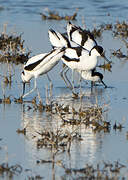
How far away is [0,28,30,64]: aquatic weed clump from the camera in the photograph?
10.1m

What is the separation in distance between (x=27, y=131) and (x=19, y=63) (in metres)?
3.58

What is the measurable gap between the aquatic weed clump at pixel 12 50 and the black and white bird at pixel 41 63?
127 centimetres

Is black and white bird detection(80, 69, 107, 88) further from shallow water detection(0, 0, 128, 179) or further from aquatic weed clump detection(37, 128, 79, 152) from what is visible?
aquatic weed clump detection(37, 128, 79, 152)

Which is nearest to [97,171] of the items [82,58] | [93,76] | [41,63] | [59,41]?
[41,63]

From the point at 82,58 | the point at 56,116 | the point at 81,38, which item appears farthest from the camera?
the point at 81,38

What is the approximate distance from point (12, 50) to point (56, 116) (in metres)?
3.24

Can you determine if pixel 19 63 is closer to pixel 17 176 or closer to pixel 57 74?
pixel 57 74

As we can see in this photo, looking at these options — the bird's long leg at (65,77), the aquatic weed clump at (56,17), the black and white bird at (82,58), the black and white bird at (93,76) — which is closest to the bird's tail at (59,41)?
the black and white bird at (82,58)

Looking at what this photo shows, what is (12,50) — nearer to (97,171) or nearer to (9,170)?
(9,170)

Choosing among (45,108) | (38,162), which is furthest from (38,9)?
(38,162)

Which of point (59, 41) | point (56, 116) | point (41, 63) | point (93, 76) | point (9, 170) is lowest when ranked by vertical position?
point (9, 170)

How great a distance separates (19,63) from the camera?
10109 millimetres

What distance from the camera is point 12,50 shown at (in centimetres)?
1032

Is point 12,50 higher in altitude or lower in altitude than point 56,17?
lower
